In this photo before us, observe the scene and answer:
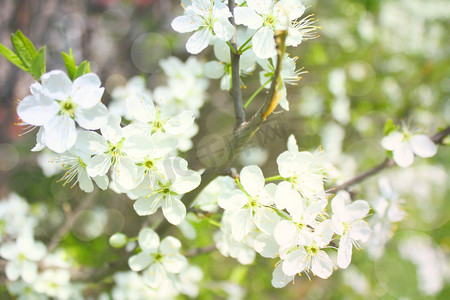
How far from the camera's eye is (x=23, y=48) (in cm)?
73

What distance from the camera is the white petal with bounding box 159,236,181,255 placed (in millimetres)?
973

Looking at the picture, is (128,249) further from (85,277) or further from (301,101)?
(301,101)

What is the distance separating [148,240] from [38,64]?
508 millimetres

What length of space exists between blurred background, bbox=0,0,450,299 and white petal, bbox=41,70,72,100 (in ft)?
4.35

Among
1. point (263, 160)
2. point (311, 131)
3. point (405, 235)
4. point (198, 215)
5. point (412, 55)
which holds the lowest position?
point (405, 235)

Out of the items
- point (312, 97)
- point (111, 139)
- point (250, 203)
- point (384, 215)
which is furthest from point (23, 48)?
point (312, 97)

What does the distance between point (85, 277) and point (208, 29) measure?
0.95 metres

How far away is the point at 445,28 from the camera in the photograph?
2.44 meters

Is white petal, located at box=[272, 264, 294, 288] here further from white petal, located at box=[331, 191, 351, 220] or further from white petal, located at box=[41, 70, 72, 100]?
white petal, located at box=[41, 70, 72, 100]

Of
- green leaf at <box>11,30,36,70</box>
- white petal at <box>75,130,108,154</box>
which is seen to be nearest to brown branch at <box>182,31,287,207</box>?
white petal at <box>75,130,108,154</box>

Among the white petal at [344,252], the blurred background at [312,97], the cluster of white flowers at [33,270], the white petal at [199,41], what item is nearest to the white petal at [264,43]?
the white petal at [199,41]

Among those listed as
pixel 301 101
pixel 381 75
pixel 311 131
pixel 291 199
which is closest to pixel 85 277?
pixel 291 199

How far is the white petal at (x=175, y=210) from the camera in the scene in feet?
2.74

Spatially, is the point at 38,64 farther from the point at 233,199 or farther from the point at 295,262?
the point at 295,262
